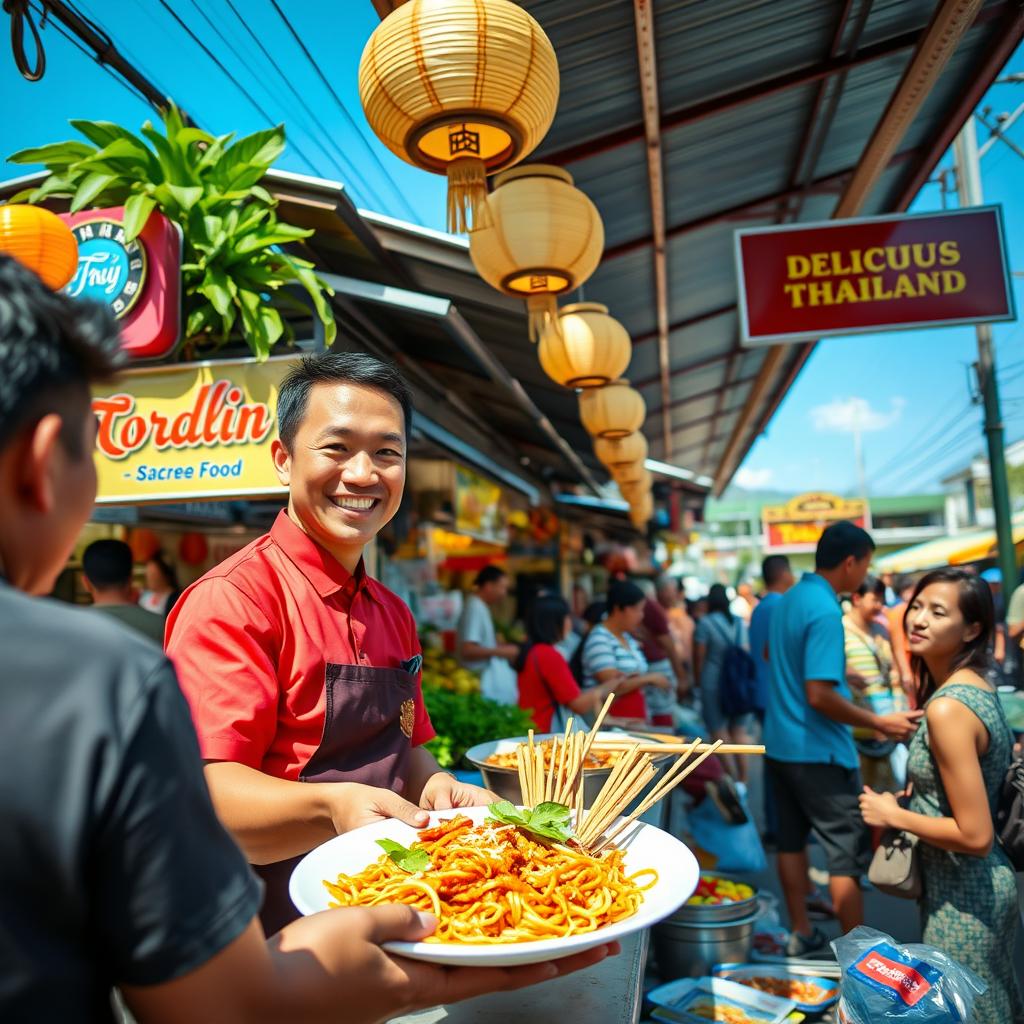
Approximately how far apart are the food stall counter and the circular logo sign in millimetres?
3529

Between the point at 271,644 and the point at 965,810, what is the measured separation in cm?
233

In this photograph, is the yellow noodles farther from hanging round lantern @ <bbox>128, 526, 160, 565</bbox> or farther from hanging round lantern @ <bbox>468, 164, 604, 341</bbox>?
hanging round lantern @ <bbox>128, 526, 160, 565</bbox>

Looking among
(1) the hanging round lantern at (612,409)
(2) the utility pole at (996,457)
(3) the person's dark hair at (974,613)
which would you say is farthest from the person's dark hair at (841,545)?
(2) the utility pole at (996,457)

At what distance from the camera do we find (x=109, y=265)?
4016mm

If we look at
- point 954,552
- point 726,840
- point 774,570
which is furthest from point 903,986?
point 954,552

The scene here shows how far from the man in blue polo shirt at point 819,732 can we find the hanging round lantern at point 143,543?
17.7ft

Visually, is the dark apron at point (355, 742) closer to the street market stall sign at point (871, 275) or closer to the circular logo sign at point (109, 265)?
the circular logo sign at point (109, 265)

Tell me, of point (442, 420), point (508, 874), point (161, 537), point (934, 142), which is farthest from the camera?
point (161, 537)

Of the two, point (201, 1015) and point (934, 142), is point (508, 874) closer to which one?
point (201, 1015)

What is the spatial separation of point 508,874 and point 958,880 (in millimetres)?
2044

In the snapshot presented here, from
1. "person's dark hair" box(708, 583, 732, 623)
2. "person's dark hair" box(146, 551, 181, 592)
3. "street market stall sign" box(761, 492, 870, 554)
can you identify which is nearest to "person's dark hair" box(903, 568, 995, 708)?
"person's dark hair" box(708, 583, 732, 623)

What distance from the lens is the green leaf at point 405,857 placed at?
1.49 meters

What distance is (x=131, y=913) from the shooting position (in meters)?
0.74

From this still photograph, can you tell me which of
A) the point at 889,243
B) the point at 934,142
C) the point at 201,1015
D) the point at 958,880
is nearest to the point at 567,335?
the point at 889,243
